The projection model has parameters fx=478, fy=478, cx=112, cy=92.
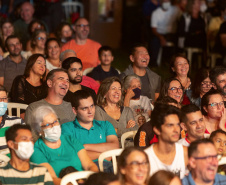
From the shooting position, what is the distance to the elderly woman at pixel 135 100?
17.3 ft

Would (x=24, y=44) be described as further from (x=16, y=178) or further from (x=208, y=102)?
(x=16, y=178)

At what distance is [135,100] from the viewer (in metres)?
5.34

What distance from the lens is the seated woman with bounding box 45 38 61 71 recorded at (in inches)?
254

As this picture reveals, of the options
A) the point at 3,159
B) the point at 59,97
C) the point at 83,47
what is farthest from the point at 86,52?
the point at 3,159

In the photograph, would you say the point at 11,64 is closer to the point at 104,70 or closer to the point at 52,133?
the point at 104,70

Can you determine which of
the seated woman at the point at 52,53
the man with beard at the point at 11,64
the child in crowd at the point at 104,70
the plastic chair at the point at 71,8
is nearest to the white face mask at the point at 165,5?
the plastic chair at the point at 71,8

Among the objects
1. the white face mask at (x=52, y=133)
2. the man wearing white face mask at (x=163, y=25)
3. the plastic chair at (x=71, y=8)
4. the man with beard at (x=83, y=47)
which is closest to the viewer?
the white face mask at (x=52, y=133)

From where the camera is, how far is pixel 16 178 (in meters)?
3.38

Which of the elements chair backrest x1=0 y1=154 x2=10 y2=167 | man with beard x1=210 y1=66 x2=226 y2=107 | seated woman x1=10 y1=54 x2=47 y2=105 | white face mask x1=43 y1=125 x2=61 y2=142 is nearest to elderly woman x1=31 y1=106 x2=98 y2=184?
white face mask x1=43 y1=125 x2=61 y2=142

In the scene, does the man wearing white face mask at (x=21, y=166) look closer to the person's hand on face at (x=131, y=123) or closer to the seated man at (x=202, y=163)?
the seated man at (x=202, y=163)

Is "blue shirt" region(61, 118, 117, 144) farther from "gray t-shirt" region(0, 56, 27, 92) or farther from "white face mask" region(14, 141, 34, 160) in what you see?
"gray t-shirt" region(0, 56, 27, 92)

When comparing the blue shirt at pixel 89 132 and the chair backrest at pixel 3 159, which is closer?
the chair backrest at pixel 3 159

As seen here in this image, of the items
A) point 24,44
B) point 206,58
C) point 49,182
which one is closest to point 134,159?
point 49,182

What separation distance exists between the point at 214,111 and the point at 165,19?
5558 mm
